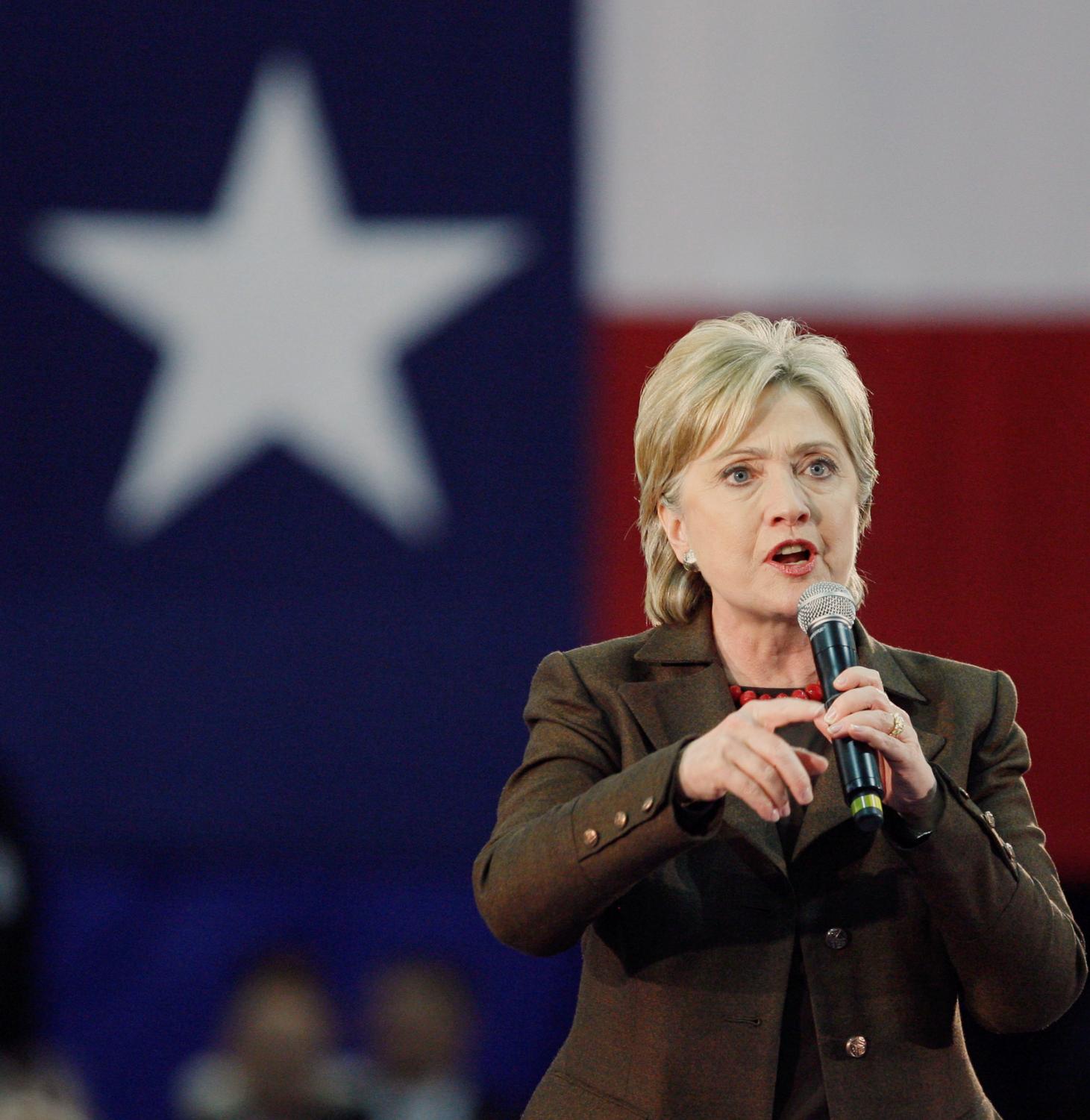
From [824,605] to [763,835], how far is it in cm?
23

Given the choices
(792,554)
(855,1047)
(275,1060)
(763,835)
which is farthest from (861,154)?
(855,1047)

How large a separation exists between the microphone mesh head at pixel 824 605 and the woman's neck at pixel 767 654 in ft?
0.38

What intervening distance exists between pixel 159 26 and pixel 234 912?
95.1 inches

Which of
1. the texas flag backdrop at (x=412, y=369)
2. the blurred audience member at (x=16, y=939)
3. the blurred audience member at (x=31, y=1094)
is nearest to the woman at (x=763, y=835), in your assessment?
the blurred audience member at (x=31, y=1094)

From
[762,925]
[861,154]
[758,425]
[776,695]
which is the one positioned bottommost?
[762,925]

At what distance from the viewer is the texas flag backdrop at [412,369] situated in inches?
174

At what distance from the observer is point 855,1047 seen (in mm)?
1588

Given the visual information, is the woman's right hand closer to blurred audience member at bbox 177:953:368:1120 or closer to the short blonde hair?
the short blonde hair

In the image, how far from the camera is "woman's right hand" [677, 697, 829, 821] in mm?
1366

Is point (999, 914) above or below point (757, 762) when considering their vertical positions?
below

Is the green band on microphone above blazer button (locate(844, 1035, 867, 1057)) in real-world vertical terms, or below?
above

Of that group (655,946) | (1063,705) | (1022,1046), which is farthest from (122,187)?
(655,946)

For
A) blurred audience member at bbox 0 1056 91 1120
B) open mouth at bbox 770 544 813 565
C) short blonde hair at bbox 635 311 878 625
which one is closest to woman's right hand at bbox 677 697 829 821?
open mouth at bbox 770 544 813 565

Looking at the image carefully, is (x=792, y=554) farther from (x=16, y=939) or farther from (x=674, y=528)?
(x=16, y=939)
